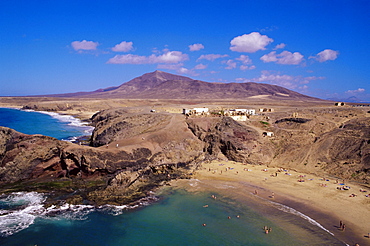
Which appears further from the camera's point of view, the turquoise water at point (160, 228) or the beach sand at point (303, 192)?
the beach sand at point (303, 192)

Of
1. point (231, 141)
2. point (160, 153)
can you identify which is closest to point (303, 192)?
point (231, 141)

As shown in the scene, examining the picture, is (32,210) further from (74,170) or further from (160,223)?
(160,223)

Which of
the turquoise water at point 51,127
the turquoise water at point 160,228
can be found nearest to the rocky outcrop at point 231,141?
the turquoise water at point 160,228

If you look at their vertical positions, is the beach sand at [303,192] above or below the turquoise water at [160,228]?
above

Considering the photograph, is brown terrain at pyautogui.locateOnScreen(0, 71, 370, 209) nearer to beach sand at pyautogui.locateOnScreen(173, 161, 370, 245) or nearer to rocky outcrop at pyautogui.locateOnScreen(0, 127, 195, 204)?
rocky outcrop at pyautogui.locateOnScreen(0, 127, 195, 204)

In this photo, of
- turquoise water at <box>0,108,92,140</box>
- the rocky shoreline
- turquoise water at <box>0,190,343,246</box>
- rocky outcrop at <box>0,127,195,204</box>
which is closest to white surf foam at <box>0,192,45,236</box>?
turquoise water at <box>0,190,343,246</box>

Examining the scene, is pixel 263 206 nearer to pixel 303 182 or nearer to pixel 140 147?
pixel 303 182

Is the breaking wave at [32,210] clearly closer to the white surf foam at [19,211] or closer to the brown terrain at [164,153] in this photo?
the white surf foam at [19,211]

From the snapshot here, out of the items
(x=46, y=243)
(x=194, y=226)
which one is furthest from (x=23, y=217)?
(x=194, y=226)
